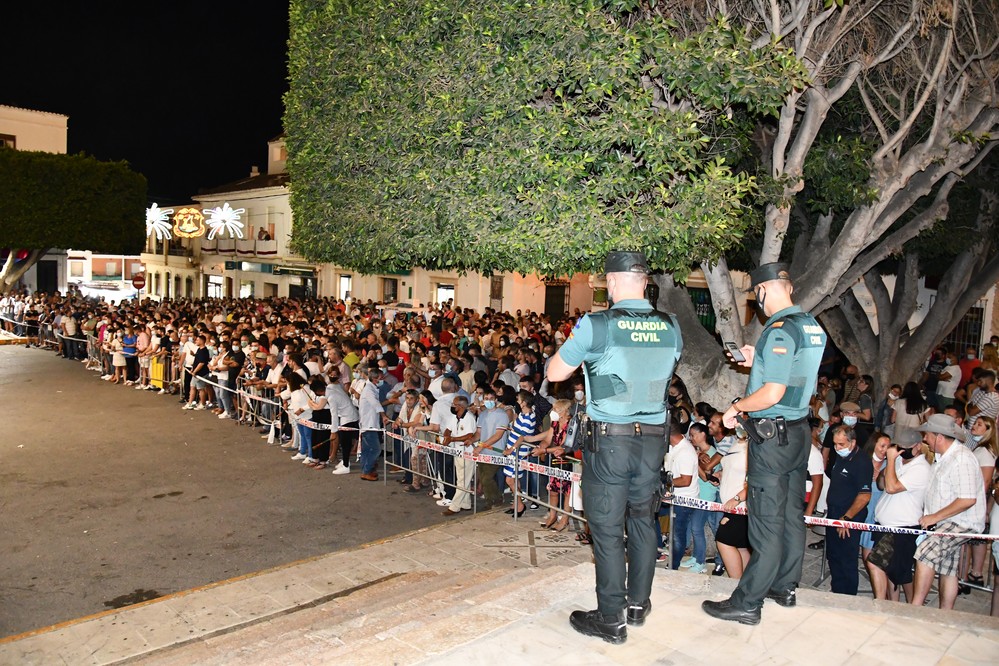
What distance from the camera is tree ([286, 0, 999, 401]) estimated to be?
23.4 ft

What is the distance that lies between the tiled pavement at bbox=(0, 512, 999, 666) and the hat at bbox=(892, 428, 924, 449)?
68.1 inches

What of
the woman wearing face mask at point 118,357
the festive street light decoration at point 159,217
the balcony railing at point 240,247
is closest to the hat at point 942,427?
the woman wearing face mask at point 118,357

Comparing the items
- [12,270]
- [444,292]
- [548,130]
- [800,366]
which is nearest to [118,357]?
[444,292]

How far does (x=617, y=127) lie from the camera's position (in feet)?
23.3

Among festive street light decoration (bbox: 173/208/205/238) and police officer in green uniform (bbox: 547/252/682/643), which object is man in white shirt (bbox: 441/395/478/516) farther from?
festive street light decoration (bbox: 173/208/205/238)

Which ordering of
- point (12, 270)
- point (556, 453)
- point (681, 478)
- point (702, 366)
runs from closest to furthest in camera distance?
point (681, 478) → point (556, 453) → point (702, 366) → point (12, 270)

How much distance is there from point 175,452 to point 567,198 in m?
8.93

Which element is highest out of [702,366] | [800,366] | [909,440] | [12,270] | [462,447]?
[12,270]

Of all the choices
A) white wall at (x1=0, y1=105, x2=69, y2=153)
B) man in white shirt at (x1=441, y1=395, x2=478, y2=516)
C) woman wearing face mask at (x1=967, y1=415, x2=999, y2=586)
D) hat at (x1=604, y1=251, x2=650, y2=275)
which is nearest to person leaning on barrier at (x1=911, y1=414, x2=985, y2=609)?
woman wearing face mask at (x1=967, y1=415, x2=999, y2=586)

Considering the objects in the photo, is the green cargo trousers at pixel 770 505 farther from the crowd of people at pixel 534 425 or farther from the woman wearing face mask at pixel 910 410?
the woman wearing face mask at pixel 910 410

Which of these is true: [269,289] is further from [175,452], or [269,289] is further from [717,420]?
[717,420]

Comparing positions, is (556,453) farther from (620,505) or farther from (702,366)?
(620,505)

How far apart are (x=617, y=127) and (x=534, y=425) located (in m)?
3.87

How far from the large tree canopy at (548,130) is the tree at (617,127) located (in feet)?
0.07
